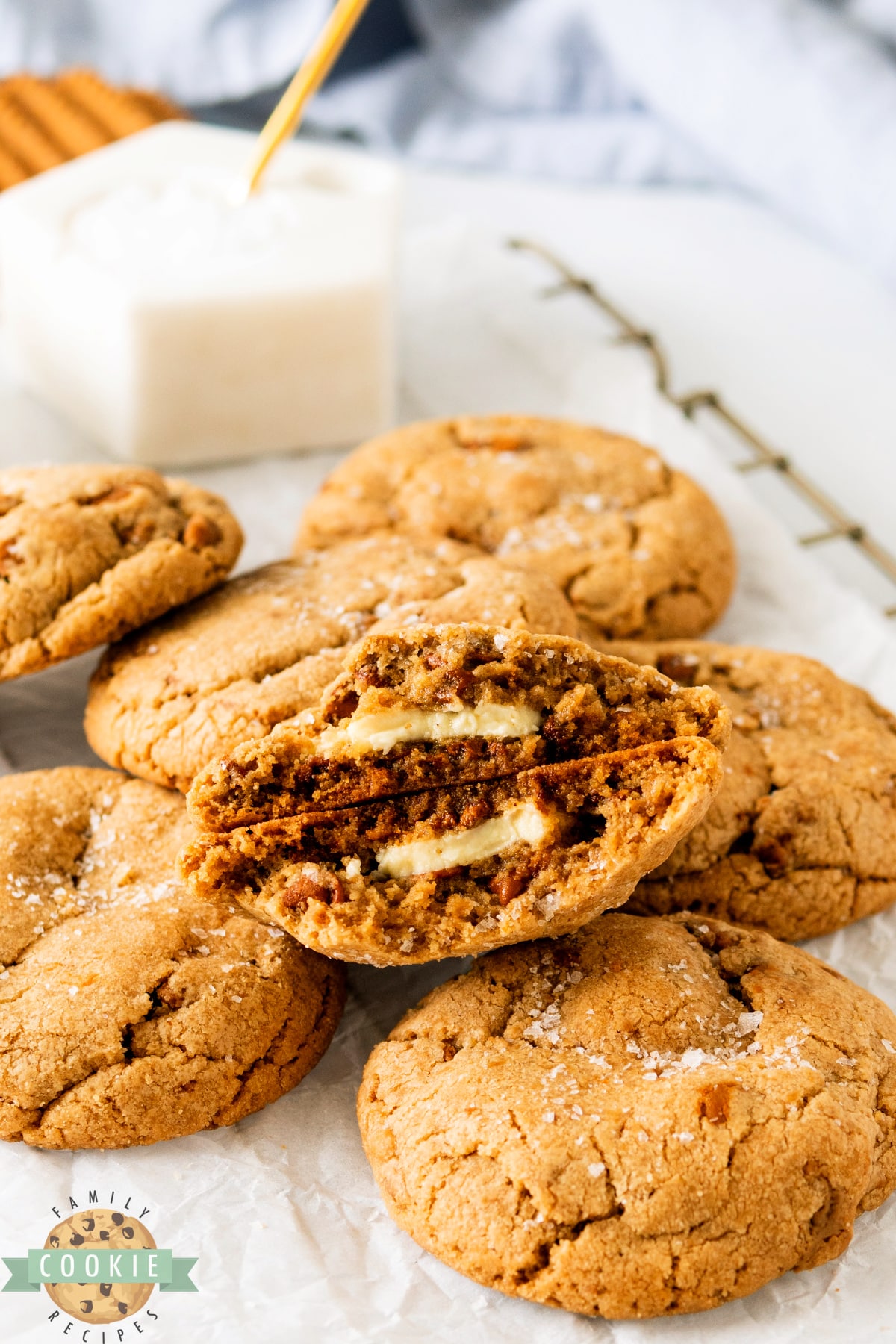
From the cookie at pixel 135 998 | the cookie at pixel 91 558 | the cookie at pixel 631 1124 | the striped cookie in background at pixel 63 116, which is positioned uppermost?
the cookie at pixel 631 1124

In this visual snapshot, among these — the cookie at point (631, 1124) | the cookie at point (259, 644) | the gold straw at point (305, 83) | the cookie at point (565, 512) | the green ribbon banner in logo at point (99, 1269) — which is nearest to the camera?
the cookie at point (631, 1124)

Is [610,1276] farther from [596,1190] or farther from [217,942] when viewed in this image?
[217,942]

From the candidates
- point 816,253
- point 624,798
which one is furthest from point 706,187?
point 624,798

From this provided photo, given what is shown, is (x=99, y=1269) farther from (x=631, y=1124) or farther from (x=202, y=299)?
(x=202, y=299)

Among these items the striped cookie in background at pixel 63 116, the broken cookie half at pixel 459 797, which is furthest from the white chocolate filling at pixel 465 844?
the striped cookie in background at pixel 63 116

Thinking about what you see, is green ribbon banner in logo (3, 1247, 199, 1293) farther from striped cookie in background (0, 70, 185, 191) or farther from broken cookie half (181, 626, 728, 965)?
striped cookie in background (0, 70, 185, 191)

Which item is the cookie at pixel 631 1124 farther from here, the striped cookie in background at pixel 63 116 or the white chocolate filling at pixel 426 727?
the striped cookie in background at pixel 63 116

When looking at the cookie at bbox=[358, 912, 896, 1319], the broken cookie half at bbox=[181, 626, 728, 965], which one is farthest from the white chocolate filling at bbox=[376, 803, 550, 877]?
the cookie at bbox=[358, 912, 896, 1319]
